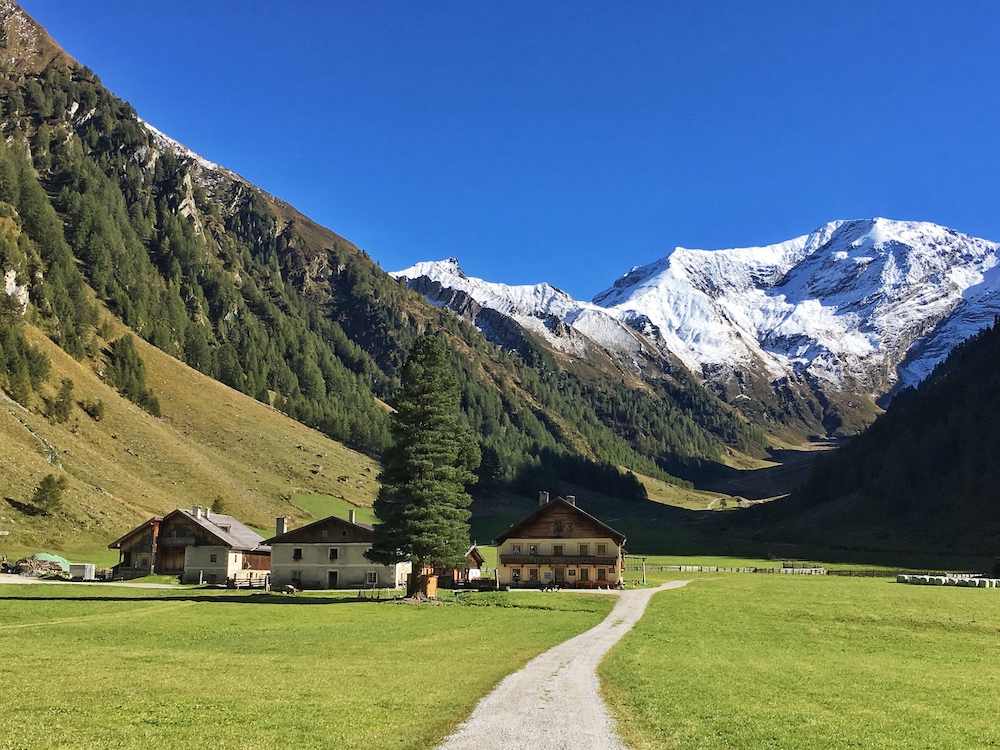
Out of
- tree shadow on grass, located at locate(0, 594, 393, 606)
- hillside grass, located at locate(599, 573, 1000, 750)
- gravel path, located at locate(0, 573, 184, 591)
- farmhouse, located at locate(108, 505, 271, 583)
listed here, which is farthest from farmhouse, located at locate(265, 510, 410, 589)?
hillside grass, located at locate(599, 573, 1000, 750)

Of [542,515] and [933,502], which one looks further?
[933,502]

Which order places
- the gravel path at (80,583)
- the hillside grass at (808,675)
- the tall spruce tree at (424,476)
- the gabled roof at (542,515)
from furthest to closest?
the gabled roof at (542,515)
the gravel path at (80,583)
the tall spruce tree at (424,476)
the hillside grass at (808,675)

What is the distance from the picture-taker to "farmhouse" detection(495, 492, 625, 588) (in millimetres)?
88562

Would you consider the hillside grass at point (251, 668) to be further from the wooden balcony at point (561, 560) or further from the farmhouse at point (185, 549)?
the wooden balcony at point (561, 560)

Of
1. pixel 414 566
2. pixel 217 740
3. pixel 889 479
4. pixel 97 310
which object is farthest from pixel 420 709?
pixel 889 479

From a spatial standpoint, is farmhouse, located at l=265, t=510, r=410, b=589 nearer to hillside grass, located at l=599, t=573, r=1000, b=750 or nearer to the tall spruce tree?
the tall spruce tree

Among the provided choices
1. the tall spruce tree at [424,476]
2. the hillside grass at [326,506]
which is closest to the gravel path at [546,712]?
the tall spruce tree at [424,476]

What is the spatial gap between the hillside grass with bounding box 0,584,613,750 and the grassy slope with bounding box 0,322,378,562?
39130mm

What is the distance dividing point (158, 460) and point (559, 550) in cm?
7458

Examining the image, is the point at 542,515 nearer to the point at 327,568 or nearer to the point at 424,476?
the point at 327,568

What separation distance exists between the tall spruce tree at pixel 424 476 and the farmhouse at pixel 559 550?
24584 mm

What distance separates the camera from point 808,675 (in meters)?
30.0

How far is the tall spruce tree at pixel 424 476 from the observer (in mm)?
63656

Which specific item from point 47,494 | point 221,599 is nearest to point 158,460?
point 47,494
